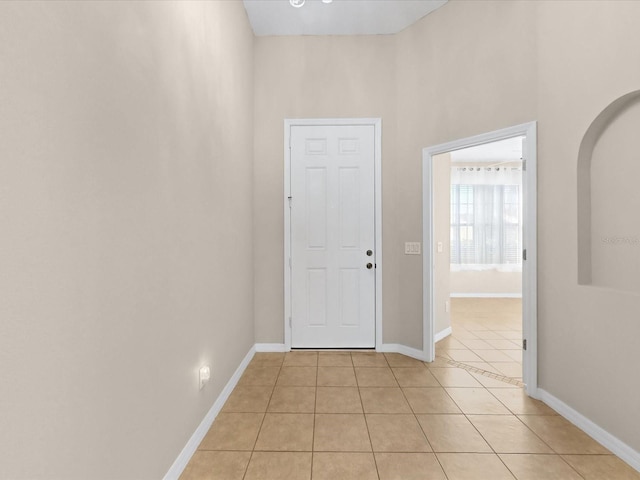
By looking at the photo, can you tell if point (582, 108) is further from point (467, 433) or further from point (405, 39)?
point (467, 433)

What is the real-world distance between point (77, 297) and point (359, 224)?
8.81ft

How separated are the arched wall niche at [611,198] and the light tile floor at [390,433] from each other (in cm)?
102

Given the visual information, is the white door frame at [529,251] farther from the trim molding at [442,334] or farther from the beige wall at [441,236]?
the trim molding at [442,334]

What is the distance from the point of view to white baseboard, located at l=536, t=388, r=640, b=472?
1728 millimetres

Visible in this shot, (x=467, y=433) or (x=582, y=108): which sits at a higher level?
(x=582, y=108)

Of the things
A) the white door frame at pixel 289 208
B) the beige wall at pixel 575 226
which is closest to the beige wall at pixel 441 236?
the white door frame at pixel 289 208

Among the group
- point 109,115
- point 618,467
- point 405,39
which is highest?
point 405,39

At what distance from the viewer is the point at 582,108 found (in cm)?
206

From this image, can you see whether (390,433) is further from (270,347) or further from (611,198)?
(611,198)

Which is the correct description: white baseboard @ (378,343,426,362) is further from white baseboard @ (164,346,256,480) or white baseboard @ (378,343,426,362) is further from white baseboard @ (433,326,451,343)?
white baseboard @ (164,346,256,480)

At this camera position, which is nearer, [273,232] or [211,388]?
[211,388]

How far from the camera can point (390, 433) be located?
197 cm

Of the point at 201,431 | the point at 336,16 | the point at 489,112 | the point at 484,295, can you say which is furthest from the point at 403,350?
the point at 484,295

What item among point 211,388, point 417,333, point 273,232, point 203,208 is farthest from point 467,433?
point 273,232
